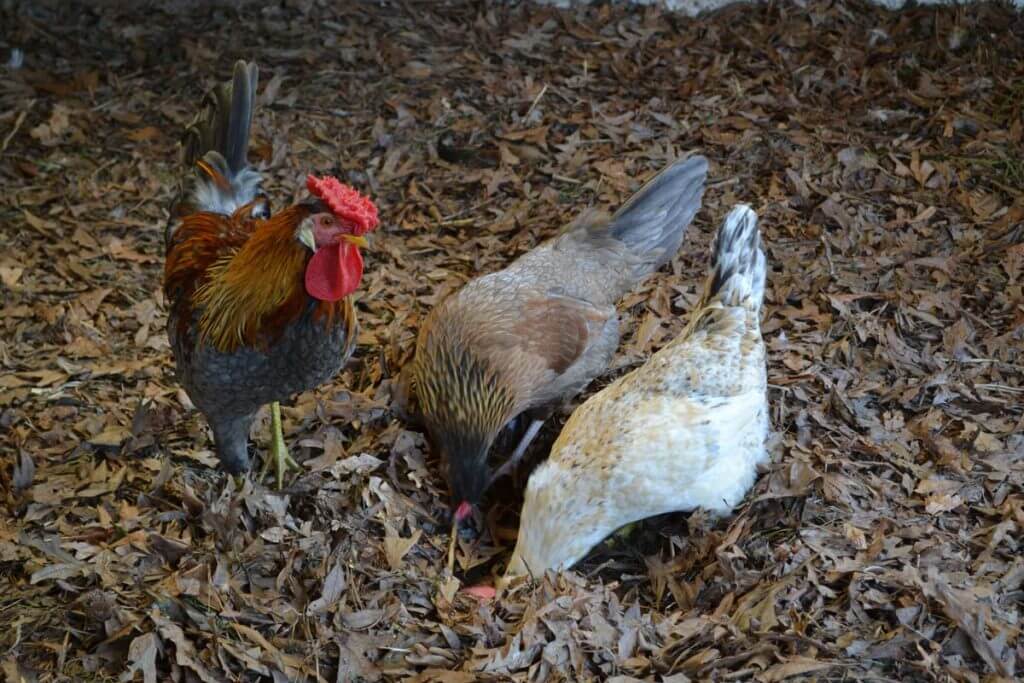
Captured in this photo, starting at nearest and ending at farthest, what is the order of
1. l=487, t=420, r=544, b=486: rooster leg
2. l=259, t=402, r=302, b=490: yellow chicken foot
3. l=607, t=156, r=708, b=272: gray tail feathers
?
l=259, t=402, r=302, b=490: yellow chicken foot
l=487, t=420, r=544, b=486: rooster leg
l=607, t=156, r=708, b=272: gray tail feathers

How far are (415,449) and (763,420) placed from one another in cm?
151

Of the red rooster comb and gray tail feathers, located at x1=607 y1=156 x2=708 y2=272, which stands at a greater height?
the red rooster comb

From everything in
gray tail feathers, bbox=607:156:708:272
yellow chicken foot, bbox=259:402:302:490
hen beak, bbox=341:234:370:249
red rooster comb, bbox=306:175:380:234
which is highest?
red rooster comb, bbox=306:175:380:234

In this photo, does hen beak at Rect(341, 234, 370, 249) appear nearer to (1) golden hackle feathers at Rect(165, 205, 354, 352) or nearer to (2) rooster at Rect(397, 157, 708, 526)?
(1) golden hackle feathers at Rect(165, 205, 354, 352)

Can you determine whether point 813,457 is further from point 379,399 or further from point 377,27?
point 377,27

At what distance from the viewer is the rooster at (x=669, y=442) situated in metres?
3.77

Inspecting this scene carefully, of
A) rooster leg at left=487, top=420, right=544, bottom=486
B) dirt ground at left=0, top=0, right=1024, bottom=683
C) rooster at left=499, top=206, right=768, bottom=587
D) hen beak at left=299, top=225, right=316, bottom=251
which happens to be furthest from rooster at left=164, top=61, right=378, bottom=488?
rooster at left=499, top=206, right=768, bottom=587

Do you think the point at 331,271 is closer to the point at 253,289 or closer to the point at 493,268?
the point at 253,289

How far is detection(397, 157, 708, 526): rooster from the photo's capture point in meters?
4.14

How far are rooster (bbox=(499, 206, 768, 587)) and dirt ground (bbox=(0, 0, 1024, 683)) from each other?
187 millimetres

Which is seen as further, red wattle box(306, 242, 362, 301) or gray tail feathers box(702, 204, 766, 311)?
gray tail feathers box(702, 204, 766, 311)

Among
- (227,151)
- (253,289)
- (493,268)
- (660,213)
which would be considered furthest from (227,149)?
(660,213)

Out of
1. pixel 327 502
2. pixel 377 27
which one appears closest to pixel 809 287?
pixel 327 502

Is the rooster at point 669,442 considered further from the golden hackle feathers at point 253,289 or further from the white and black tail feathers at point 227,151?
the white and black tail feathers at point 227,151
